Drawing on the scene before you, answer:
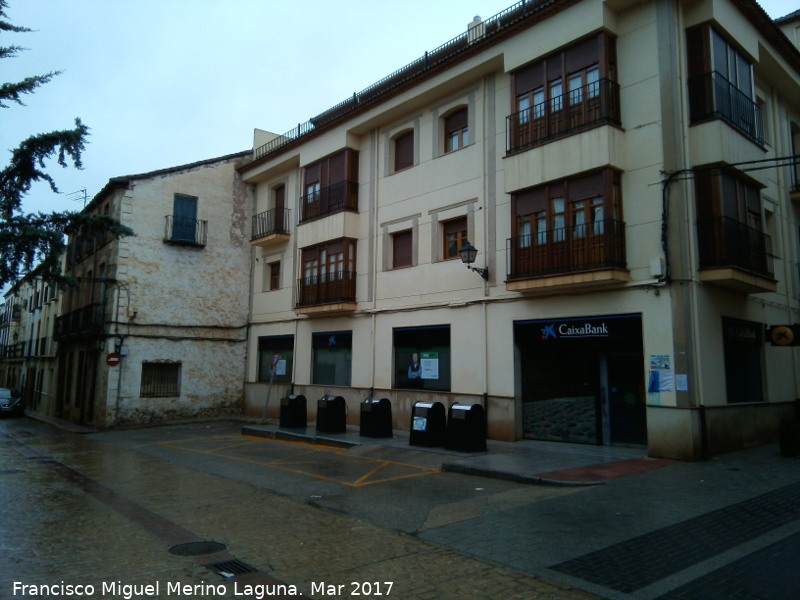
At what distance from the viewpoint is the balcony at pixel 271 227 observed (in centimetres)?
2267

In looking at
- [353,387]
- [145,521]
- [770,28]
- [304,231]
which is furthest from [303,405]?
[770,28]

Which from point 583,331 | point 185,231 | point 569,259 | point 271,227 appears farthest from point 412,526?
point 185,231

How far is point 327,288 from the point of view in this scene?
19.8 m

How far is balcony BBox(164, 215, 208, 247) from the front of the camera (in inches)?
884

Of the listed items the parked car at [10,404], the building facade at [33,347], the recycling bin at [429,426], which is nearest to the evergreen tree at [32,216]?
the recycling bin at [429,426]

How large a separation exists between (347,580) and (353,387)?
13.8 metres

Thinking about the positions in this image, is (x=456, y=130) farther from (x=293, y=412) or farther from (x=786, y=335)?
(x=786, y=335)

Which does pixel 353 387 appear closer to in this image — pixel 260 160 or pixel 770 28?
pixel 260 160

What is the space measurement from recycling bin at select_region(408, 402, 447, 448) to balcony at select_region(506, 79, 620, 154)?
6.60 meters

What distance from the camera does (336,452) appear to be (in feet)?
45.5

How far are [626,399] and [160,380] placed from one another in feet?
54.7

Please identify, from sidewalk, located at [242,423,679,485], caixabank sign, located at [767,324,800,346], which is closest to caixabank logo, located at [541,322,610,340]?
sidewalk, located at [242,423,679,485]

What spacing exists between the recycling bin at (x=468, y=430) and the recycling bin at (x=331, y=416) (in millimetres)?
4570

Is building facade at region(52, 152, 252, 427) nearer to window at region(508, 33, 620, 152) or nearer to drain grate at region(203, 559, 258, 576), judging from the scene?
window at region(508, 33, 620, 152)
